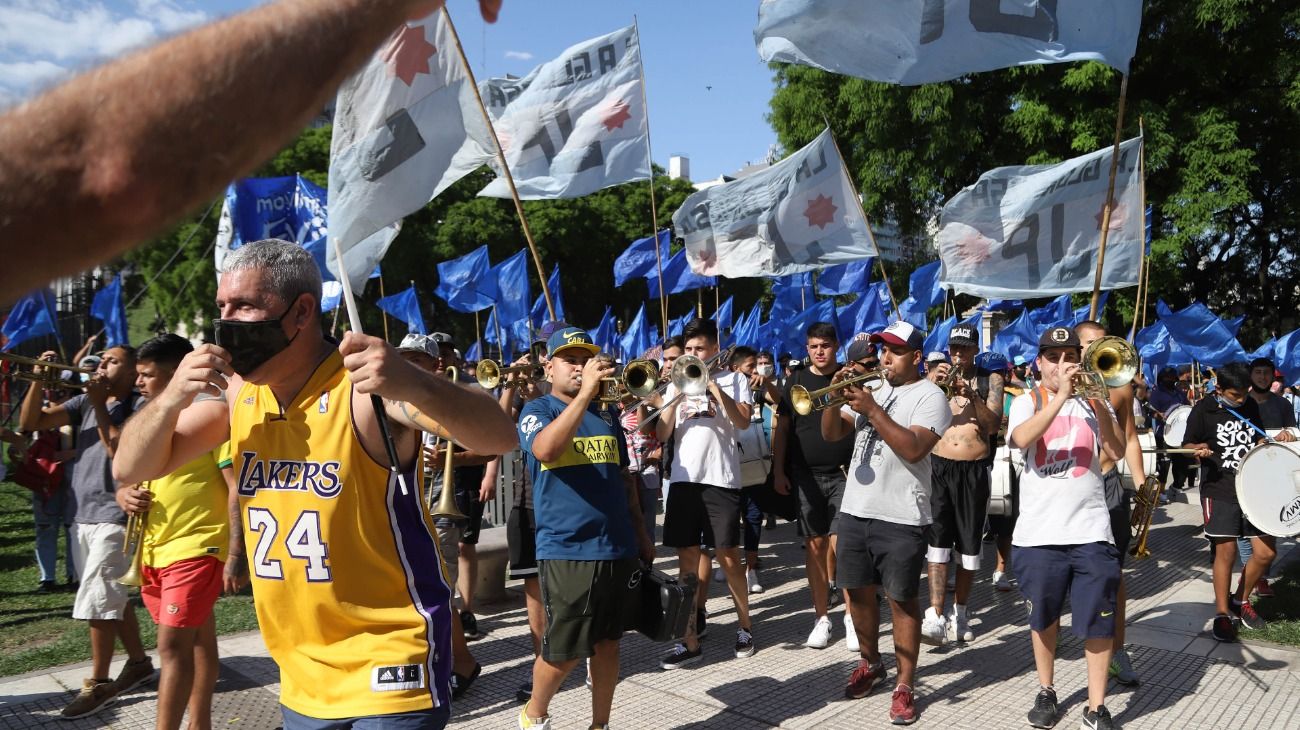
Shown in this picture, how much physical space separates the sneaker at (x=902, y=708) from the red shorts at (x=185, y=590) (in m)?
3.78

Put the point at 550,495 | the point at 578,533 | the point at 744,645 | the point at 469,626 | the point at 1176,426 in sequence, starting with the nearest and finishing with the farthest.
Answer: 1. the point at 578,533
2. the point at 550,495
3. the point at 744,645
4. the point at 469,626
5. the point at 1176,426

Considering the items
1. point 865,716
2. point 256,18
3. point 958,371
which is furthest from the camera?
point 958,371

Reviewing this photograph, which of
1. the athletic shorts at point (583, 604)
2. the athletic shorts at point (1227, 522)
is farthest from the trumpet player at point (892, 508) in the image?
the athletic shorts at point (1227, 522)

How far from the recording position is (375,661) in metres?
2.57

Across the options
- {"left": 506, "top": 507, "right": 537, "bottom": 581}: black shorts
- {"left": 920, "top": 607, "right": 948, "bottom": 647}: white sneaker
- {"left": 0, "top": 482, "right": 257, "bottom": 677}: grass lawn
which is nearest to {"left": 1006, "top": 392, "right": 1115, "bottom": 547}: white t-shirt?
{"left": 920, "top": 607, "right": 948, "bottom": 647}: white sneaker

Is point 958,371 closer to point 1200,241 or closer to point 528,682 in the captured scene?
point 528,682

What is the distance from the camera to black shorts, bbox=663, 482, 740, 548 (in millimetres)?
6582

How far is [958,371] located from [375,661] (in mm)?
5296

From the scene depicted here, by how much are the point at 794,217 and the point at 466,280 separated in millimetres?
11208

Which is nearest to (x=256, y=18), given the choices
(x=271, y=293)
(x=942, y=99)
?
(x=271, y=293)

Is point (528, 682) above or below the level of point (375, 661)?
below

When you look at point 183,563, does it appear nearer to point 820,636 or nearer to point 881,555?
point 881,555

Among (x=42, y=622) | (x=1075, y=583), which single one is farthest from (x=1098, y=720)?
(x=42, y=622)

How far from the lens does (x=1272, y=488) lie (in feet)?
20.5
